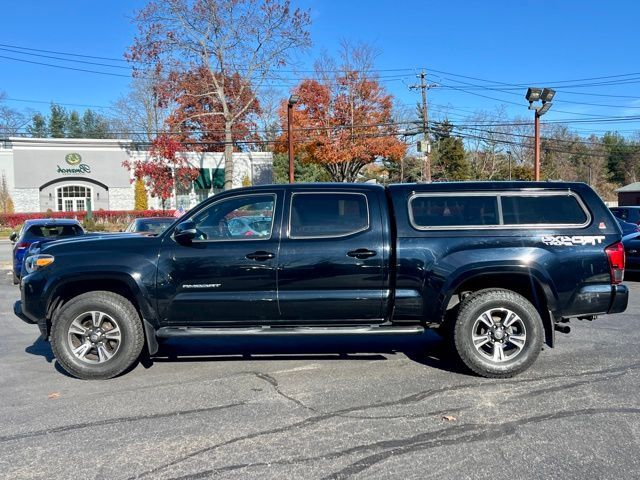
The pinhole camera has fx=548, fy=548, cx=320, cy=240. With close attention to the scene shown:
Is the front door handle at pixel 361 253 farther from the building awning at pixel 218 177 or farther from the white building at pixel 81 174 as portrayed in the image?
the building awning at pixel 218 177

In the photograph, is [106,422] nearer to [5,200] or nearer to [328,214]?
[328,214]

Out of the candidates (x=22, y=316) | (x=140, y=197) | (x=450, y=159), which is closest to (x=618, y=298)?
(x=22, y=316)

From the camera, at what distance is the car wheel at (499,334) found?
5.41 metres

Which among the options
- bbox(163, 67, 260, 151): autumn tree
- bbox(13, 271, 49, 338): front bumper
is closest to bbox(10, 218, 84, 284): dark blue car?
bbox(13, 271, 49, 338): front bumper

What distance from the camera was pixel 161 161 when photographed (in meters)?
38.8

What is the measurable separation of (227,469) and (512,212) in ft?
12.2

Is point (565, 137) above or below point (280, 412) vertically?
above

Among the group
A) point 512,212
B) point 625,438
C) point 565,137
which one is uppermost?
point 565,137

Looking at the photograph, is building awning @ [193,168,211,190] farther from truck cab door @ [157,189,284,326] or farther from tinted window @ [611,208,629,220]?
truck cab door @ [157,189,284,326]

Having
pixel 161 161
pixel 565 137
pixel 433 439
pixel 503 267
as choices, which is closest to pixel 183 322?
pixel 433 439

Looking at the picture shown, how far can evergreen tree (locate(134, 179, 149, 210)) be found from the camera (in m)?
44.4

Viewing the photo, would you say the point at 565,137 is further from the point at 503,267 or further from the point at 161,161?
the point at 503,267

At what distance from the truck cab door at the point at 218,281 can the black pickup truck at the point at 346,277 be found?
0.01m

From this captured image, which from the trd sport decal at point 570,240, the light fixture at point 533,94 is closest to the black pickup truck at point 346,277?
the trd sport decal at point 570,240
